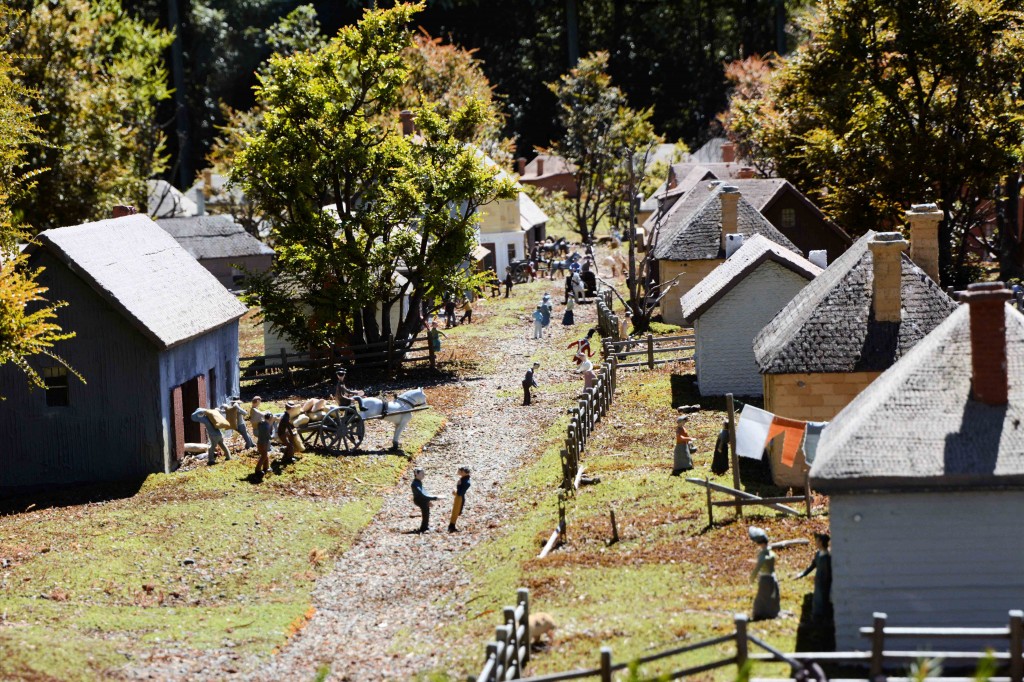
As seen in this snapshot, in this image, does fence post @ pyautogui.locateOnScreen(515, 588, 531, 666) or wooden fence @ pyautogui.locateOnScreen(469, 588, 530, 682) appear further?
fence post @ pyautogui.locateOnScreen(515, 588, 531, 666)

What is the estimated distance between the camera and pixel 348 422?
108 ft

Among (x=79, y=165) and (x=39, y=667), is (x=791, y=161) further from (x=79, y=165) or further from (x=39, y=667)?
(x=39, y=667)

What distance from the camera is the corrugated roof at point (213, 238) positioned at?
6519 centimetres

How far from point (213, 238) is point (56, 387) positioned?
3531 centimetres

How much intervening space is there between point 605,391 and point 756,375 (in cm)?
456

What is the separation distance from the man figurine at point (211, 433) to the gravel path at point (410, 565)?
4.60 m

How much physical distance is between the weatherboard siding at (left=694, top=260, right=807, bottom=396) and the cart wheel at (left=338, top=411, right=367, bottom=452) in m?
10.9

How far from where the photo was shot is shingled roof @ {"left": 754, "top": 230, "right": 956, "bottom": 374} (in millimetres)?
28672

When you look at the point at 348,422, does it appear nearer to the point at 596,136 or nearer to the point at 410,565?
the point at 410,565

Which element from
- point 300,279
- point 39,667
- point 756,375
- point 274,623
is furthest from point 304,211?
point 39,667

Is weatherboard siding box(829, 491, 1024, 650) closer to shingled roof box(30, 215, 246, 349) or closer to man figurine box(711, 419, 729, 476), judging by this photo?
man figurine box(711, 419, 729, 476)

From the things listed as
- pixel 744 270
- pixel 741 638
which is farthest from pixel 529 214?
pixel 741 638

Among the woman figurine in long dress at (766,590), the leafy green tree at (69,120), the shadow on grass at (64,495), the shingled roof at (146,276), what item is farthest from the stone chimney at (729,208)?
the woman figurine in long dress at (766,590)

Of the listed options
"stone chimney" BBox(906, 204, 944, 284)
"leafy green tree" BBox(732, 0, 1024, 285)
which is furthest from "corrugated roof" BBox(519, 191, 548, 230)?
"stone chimney" BBox(906, 204, 944, 284)
